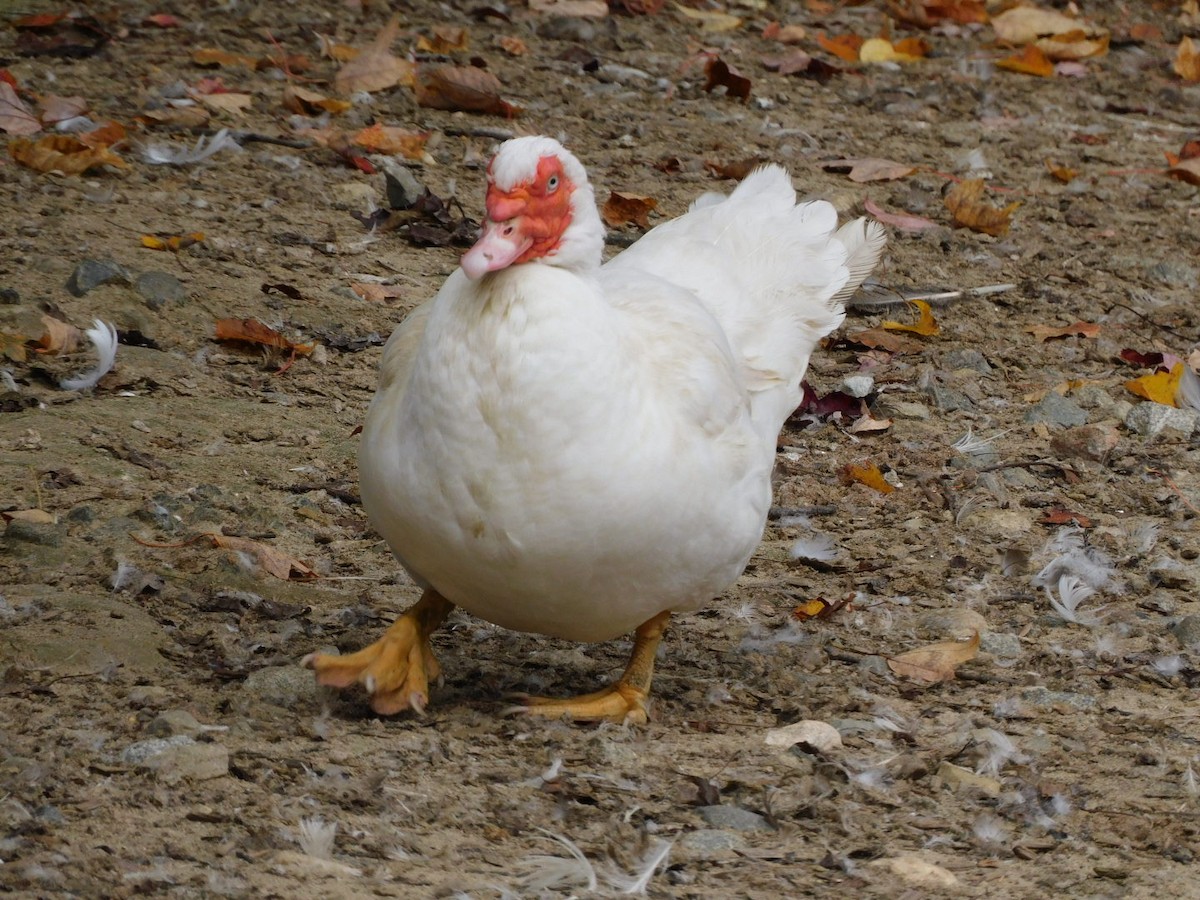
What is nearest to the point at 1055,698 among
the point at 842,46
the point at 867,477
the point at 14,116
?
the point at 867,477

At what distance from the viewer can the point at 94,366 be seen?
15.7ft

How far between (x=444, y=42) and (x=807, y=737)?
5156mm

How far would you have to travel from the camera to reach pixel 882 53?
873cm

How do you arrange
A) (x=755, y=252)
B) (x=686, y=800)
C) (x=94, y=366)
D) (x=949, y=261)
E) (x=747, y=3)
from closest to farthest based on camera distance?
(x=686, y=800) → (x=755, y=252) → (x=94, y=366) → (x=949, y=261) → (x=747, y=3)

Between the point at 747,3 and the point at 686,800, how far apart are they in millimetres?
6959

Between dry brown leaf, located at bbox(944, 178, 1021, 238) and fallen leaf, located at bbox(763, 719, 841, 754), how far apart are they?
12.4ft

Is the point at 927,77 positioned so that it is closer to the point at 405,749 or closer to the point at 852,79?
the point at 852,79

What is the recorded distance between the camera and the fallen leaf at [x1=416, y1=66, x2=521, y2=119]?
Result: 23.3ft

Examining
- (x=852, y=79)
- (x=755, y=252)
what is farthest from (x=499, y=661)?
(x=852, y=79)

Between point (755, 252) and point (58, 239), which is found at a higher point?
point (755, 252)

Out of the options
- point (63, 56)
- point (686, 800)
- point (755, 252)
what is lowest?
point (63, 56)

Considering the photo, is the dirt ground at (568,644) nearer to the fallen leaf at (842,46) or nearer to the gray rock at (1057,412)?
the gray rock at (1057,412)

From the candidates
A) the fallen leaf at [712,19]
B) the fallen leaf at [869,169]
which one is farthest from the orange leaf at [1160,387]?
the fallen leaf at [712,19]

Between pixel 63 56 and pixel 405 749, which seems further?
pixel 63 56
